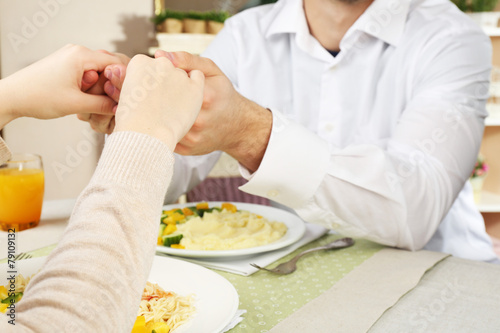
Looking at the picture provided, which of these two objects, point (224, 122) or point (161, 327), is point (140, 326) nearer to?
point (161, 327)

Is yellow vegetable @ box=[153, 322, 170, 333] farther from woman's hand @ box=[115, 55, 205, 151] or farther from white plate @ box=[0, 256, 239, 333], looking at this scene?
woman's hand @ box=[115, 55, 205, 151]

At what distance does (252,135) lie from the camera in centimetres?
86

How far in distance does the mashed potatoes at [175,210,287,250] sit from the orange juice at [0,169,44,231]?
0.31 meters

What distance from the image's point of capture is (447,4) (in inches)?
54.4

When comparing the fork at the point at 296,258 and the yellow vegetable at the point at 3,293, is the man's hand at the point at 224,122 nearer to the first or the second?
the fork at the point at 296,258

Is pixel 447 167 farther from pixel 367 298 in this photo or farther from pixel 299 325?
pixel 299 325

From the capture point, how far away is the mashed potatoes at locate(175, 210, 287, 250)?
825 mm

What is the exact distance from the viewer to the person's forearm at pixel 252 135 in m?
0.84

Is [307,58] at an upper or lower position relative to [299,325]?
upper

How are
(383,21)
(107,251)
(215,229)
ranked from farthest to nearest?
(383,21), (215,229), (107,251)

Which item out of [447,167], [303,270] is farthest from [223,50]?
[303,270]

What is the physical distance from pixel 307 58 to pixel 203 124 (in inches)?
30.0

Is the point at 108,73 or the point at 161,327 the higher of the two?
the point at 108,73

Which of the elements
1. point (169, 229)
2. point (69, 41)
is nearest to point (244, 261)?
point (169, 229)
